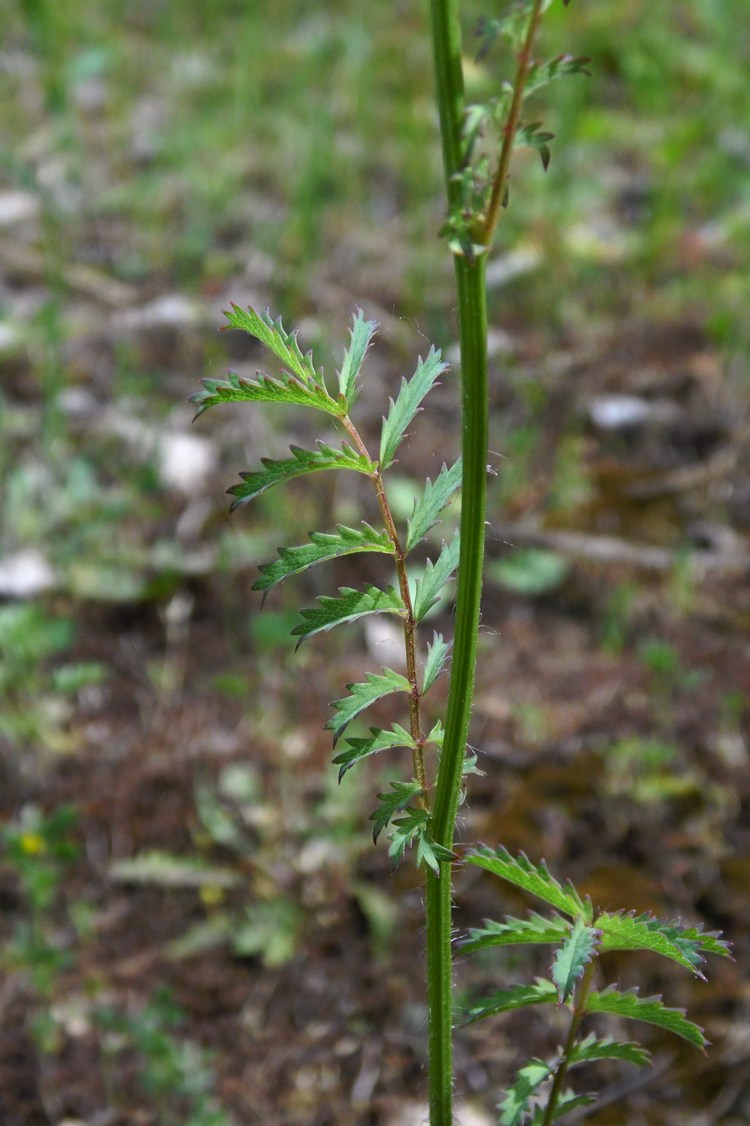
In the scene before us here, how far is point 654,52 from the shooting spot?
4.39 metres

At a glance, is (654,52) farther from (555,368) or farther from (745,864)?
(745,864)

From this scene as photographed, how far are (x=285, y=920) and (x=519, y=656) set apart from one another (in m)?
0.84

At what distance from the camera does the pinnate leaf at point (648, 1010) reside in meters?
0.76

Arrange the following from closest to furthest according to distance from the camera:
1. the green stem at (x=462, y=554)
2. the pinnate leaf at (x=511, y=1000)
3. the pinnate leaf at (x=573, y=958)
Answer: the green stem at (x=462, y=554) < the pinnate leaf at (x=573, y=958) < the pinnate leaf at (x=511, y=1000)

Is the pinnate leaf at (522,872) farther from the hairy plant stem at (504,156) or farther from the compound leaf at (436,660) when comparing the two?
→ the hairy plant stem at (504,156)

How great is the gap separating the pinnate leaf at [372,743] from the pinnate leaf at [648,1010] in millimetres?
221

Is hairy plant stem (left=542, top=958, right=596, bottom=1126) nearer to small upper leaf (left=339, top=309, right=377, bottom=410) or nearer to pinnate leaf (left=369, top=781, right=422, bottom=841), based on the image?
pinnate leaf (left=369, top=781, right=422, bottom=841)

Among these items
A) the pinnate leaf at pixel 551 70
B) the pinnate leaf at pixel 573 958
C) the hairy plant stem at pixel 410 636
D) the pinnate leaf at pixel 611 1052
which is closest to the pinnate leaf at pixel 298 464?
the hairy plant stem at pixel 410 636

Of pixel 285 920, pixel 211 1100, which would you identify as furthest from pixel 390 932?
pixel 211 1100

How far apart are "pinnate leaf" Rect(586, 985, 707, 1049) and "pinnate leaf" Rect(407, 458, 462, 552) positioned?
34 cm

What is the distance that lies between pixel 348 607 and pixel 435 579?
7cm

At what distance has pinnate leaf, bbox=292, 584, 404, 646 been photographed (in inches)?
29.2

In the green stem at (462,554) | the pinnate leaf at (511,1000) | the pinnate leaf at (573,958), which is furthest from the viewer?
the pinnate leaf at (511,1000)

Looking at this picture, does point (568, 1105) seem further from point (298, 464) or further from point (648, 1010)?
point (298, 464)
